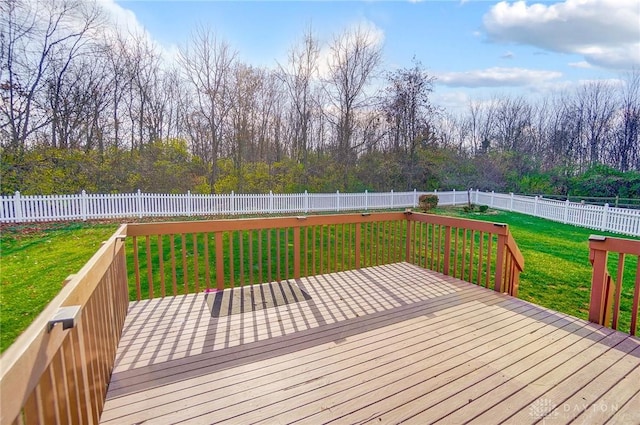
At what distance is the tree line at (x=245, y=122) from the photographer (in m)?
10.1

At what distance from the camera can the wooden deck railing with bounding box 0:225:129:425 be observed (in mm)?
759

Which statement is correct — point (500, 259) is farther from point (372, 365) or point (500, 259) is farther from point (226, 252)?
point (226, 252)

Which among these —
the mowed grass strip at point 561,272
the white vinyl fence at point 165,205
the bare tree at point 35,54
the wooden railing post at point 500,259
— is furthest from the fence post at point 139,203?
the mowed grass strip at point 561,272

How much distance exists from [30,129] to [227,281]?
10.1 m

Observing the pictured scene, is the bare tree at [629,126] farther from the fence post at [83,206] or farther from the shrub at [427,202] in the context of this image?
the fence post at [83,206]

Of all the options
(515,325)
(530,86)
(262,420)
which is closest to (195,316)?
(262,420)

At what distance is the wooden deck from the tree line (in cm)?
984

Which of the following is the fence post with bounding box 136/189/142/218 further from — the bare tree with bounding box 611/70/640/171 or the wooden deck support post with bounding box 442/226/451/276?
the bare tree with bounding box 611/70/640/171

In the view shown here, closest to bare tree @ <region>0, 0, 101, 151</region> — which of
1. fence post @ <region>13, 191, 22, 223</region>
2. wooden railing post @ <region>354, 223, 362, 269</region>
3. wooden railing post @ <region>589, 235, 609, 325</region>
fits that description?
fence post @ <region>13, 191, 22, 223</region>

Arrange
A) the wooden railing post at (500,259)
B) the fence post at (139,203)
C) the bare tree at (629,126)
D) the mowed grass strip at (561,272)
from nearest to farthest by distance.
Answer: the wooden railing post at (500,259) → the mowed grass strip at (561,272) → the fence post at (139,203) → the bare tree at (629,126)

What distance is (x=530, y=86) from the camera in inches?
763

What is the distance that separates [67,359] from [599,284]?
12.8 feet

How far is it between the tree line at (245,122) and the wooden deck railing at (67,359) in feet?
32.4

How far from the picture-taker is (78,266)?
4988 mm
